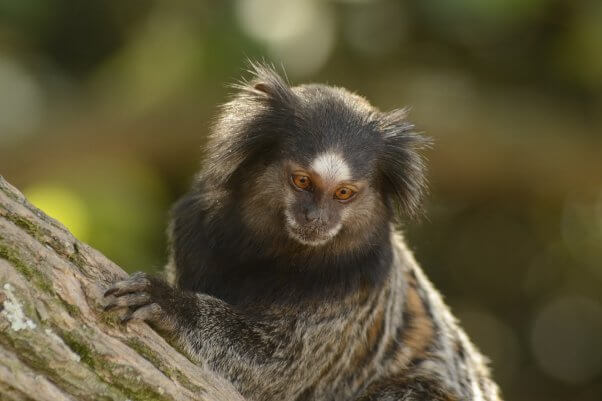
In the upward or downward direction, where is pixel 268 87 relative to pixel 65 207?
downward

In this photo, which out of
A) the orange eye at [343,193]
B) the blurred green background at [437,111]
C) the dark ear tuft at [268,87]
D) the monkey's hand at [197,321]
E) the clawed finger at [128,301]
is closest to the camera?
the clawed finger at [128,301]

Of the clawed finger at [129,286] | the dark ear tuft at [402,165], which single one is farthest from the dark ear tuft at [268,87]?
the clawed finger at [129,286]

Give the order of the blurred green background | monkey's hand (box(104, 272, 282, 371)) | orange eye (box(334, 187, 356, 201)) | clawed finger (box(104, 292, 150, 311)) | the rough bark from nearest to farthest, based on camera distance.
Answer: the rough bark → clawed finger (box(104, 292, 150, 311)) → monkey's hand (box(104, 272, 282, 371)) → orange eye (box(334, 187, 356, 201)) → the blurred green background

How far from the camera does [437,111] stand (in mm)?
6766

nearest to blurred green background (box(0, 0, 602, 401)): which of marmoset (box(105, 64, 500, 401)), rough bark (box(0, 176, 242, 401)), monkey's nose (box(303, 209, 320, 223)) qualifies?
marmoset (box(105, 64, 500, 401))

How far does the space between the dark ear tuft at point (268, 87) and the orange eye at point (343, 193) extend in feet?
1.31

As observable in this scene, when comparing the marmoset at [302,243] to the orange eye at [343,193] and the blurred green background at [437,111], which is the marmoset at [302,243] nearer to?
the orange eye at [343,193]

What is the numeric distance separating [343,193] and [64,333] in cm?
133

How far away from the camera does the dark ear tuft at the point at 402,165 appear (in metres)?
3.60

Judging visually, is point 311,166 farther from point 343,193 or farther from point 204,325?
point 204,325

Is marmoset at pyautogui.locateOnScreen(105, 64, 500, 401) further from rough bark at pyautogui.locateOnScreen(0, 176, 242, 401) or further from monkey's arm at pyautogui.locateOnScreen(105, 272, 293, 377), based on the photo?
rough bark at pyautogui.locateOnScreen(0, 176, 242, 401)

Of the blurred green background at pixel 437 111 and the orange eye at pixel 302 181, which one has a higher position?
the blurred green background at pixel 437 111

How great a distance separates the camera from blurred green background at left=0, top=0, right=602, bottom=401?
6625 millimetres

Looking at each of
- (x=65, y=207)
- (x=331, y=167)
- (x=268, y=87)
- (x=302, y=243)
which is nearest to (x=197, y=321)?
(x=302, y=243)
